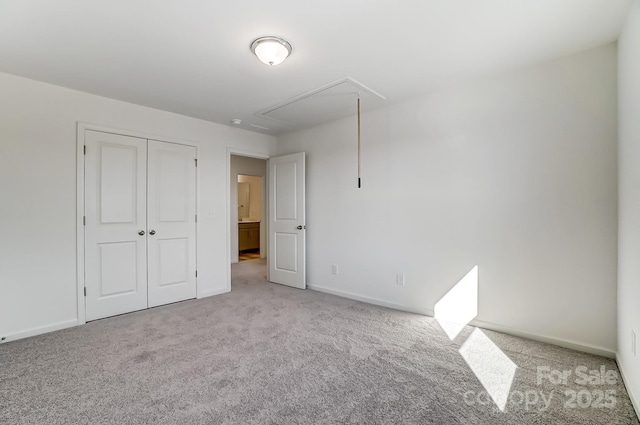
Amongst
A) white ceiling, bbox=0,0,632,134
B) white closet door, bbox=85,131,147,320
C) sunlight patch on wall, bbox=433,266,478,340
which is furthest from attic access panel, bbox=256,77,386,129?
sunlight patch on wall, bbox=433,266,478,340

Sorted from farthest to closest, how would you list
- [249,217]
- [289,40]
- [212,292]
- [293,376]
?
[249,217] → [212,292] → [289,40] → [293,376]

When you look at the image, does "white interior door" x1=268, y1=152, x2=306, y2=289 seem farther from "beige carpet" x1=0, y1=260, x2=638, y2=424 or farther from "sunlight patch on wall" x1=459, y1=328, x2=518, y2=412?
"sunlight patch on wall" x1=459, y1=328, x2=518, y2=412

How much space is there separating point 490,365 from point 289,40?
2.93 metres

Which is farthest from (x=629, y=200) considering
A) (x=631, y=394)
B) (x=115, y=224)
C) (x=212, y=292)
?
(x=115, y=224)

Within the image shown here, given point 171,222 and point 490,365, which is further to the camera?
point 171,222

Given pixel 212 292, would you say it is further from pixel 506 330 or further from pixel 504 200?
pixel 504 200

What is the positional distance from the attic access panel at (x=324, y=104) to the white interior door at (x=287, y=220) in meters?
0.63

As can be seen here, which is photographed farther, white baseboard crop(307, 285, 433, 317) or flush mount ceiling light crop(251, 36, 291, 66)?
white baseboard crop(307, 285, 433, 317)

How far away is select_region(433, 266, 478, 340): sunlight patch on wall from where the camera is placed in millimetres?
2910

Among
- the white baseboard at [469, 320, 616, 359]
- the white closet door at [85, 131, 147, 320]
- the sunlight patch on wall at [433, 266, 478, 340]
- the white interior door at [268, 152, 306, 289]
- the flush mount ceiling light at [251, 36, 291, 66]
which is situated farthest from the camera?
the white interior door at [268, 152, 306, 289]

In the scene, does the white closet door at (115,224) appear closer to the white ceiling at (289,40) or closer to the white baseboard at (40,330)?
the white baseboard at (40,330)

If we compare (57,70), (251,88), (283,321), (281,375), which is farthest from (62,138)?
(281,375)

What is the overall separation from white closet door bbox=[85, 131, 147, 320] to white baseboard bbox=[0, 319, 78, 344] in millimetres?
165

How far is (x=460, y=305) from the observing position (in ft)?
9.85
